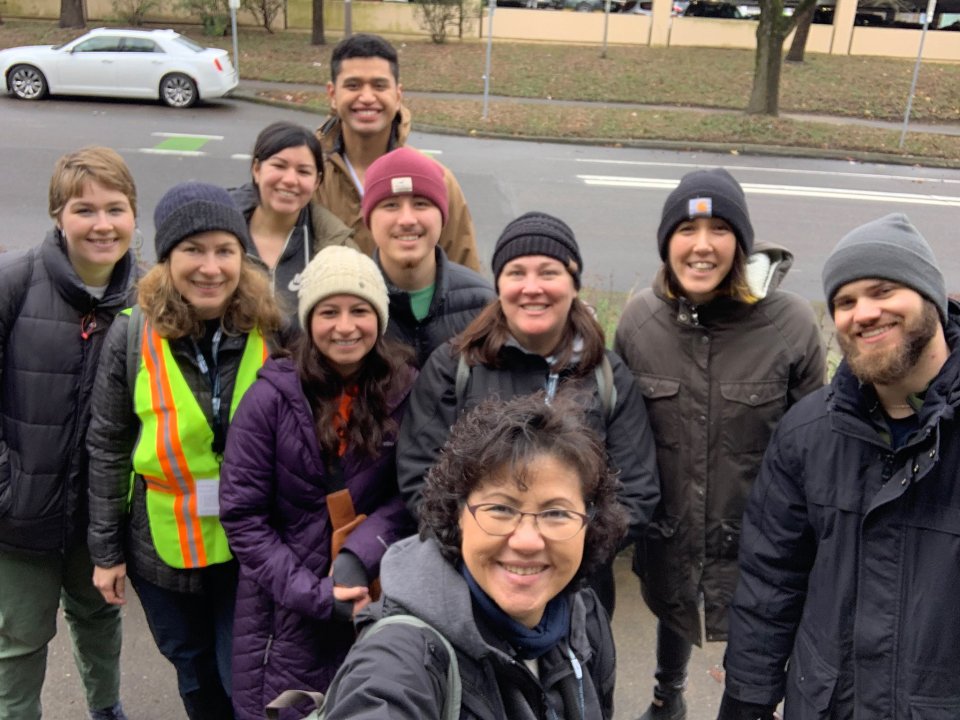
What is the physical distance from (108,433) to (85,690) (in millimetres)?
1230

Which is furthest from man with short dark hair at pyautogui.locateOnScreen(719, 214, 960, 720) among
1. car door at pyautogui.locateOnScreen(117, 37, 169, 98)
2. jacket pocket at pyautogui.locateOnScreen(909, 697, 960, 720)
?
car door at pyautogui.locateOnScreen(117, 37, 169, 98)

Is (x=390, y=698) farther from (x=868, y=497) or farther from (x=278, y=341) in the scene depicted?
(x=278, y=341)

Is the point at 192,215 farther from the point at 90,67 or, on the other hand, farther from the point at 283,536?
the point at 90,67

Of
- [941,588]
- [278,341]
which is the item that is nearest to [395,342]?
[278,341]

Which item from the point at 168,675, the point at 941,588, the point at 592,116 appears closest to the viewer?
the point at 941,588

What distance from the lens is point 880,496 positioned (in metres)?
2.13

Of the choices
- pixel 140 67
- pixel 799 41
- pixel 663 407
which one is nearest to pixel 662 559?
pixel 663 407

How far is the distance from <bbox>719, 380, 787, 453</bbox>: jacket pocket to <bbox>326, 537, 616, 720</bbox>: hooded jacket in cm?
105

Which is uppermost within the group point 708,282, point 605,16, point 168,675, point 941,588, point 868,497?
point 605,16

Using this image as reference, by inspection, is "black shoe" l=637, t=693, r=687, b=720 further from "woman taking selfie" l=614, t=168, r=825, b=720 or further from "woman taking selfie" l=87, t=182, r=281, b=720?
"woman taking selfie" l=87, t=182, r=281, b=720

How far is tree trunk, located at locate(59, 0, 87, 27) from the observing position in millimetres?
24672

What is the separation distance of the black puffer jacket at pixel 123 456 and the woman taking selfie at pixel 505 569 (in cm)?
105

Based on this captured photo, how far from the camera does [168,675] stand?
3.52 meters

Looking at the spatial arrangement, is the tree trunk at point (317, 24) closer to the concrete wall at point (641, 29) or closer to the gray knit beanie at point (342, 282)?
the concrete wall at point (641, 29)
